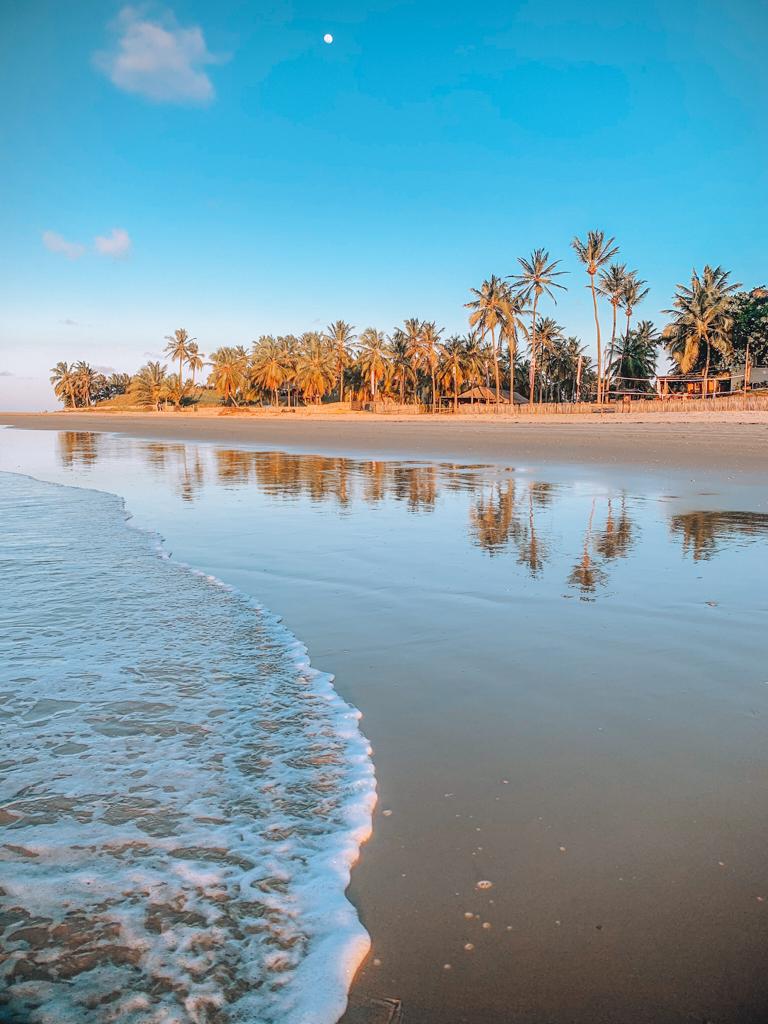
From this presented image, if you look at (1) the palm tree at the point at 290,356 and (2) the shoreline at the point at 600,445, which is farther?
(1) the palm tree at the point at 290,356

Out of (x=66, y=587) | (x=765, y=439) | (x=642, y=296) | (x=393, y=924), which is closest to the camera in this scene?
(x=393, y=924)

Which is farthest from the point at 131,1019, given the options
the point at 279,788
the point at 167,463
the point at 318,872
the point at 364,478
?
the point at 167,463

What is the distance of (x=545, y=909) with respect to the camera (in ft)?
6.34

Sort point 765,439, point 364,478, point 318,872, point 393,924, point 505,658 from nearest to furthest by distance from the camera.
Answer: point 393,924, point 318,872, point 505,658, point 364,478, point 765,439

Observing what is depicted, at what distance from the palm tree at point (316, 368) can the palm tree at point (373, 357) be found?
3.92 meters

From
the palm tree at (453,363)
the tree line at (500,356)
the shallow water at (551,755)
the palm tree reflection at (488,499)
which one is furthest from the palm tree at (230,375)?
the shallow water at (551,755)

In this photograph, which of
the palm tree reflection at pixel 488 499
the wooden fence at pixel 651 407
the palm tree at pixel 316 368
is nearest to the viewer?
the palm tree reflection at pixel 488 499

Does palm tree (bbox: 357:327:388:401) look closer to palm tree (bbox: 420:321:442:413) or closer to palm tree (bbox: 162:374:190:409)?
palm tree (bbox: 420:321:442:413)

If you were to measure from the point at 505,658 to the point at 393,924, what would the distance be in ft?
7.00

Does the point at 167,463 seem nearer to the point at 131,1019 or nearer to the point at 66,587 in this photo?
the point at 66,587

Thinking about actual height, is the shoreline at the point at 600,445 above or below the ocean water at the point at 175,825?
above

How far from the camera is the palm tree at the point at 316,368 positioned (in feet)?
260

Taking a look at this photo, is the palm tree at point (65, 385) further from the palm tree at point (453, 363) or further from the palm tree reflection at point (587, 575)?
the palm tree reflection at point (587, 575)

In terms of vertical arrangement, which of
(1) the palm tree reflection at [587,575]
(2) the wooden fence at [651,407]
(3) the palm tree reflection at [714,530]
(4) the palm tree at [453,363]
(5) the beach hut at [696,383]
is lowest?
(1) the palm tree reflection at [587,575]
